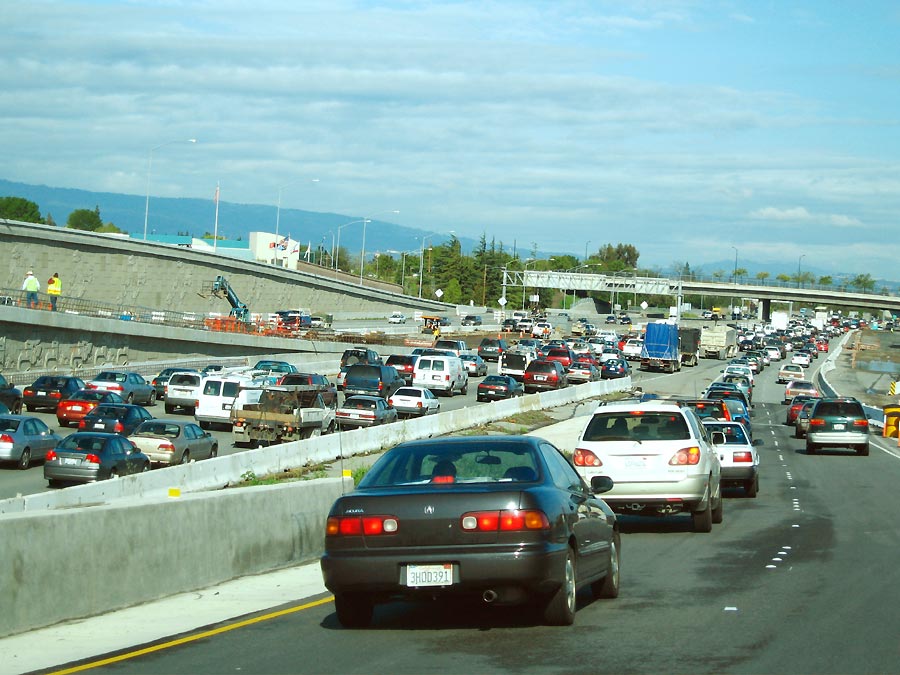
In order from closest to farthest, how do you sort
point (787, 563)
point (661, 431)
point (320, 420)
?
point (787, 563), point (661, 431), point (320, 420)

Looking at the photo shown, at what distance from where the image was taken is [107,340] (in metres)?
62.1

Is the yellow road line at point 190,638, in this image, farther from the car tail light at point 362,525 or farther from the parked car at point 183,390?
the parked car at point 183,390

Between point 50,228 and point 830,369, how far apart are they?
212ft

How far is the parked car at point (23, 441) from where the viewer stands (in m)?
29.4

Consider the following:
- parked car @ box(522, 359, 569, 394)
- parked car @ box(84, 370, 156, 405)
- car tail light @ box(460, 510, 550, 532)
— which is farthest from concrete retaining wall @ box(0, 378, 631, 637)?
parked car @ box(522, 359, 569, 394)

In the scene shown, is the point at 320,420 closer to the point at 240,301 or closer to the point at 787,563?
the point at 787,563

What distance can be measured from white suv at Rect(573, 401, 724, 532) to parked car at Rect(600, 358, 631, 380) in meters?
59.4

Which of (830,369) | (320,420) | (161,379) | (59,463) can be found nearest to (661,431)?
(59,463)

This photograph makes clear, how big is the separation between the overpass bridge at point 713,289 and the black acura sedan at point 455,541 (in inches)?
5298

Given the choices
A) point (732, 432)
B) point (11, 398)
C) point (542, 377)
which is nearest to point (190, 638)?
point (732, 432)

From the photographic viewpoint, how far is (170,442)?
30594 mm

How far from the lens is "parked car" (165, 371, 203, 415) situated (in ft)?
149

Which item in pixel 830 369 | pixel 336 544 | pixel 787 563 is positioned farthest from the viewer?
pixel 830 369

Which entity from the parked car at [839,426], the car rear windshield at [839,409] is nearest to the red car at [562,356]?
the car rear windshield at [839,409]
